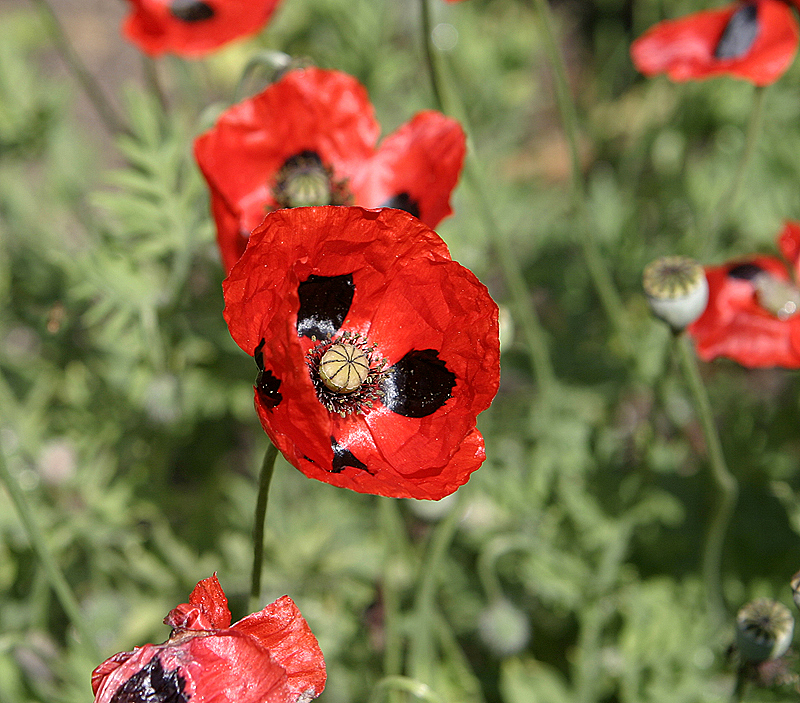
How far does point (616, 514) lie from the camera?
2.27m

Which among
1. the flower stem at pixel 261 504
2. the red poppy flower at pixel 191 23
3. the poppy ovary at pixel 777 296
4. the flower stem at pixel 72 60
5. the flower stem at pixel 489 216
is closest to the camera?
the flower stem at pixel 261 504

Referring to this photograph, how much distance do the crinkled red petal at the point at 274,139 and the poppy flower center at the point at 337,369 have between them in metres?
0.30

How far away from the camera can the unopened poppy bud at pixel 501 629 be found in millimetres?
2029

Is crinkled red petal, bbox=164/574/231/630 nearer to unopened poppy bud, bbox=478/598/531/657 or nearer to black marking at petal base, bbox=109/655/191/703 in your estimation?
black marking at petal base, bbox=109/655/191/703

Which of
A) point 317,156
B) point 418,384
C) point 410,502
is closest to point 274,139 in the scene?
point 317,156

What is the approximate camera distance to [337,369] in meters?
1.34

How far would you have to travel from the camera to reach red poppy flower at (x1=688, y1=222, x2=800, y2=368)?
1.72 m

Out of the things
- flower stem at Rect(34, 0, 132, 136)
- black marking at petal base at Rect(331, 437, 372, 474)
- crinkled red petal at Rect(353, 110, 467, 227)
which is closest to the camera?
black marking at petal base at Rect(331, 437, 372, 474)

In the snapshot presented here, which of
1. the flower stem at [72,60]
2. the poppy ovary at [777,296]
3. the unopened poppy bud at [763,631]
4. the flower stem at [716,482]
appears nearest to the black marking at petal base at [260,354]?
the flower stem at [716,482]

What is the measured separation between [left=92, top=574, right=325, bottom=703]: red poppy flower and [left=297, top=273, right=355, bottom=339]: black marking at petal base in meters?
0.54

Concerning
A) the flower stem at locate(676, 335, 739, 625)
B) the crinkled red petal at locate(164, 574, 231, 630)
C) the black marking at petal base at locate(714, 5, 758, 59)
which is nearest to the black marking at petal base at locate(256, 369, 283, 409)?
the crinkled red petal at locate(164, 574, 231, 630)

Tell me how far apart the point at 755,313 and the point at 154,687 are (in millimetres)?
1436

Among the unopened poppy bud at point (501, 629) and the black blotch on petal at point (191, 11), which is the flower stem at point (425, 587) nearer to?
the unopened poppy bud at point (501, 629)

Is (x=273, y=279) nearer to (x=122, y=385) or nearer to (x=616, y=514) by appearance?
(x=616, y=514)
